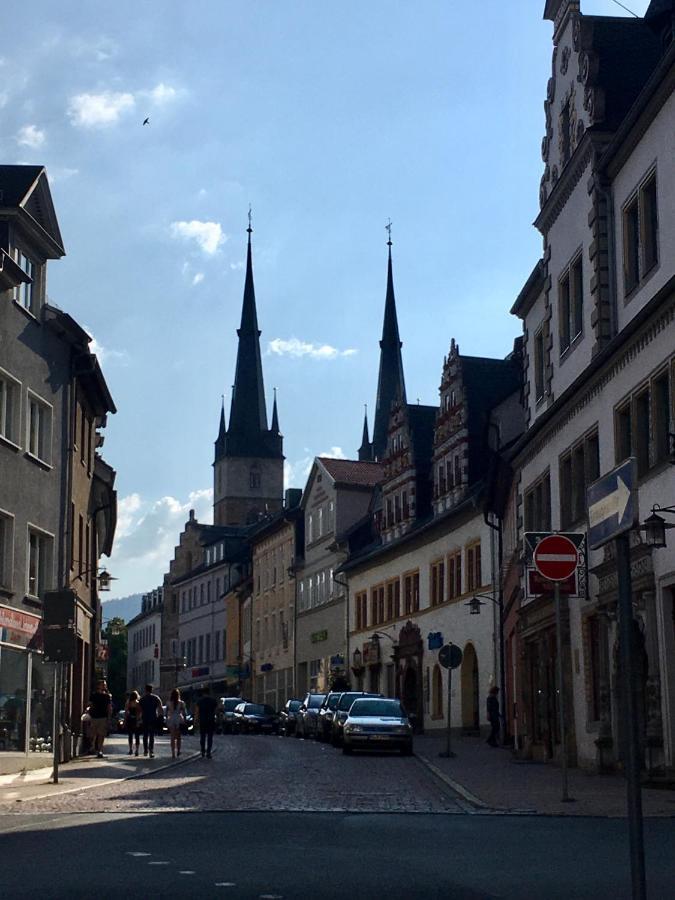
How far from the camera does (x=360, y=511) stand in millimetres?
77125

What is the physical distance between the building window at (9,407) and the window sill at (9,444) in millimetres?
57

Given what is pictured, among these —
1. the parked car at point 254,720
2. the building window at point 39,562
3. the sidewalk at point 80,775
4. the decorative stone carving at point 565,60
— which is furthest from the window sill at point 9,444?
the parked car at point 254,720

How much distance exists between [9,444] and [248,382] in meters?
120

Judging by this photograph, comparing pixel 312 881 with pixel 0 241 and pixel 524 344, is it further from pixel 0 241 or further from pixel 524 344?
pixel 524 344

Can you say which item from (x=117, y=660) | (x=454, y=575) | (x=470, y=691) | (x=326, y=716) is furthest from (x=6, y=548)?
(x=117, y=660)

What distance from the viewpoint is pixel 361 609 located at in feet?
231

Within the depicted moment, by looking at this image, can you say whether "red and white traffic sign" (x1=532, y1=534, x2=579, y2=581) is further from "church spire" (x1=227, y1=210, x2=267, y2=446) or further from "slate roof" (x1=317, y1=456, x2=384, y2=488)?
"church spire" (x1=227, y1=210, x2=267, y2=446)

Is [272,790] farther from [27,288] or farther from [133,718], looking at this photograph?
[133,718]

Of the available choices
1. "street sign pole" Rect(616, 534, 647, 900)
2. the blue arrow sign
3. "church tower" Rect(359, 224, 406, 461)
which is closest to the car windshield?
the blue arrow sign

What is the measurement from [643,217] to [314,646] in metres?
56.0

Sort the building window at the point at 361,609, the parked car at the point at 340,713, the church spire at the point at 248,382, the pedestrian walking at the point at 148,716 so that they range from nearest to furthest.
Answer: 1. the pedestrian walking at the point at 148,716
2. the parked car at the point at 340,713
3. the building window at the point at 361,609
4. the church spire at the point at 248,382

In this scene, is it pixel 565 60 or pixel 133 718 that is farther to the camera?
pixel 133 718

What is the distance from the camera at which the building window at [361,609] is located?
6962 cm

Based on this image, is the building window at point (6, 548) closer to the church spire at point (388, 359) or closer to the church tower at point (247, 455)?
the church spire at point (388, 359)
